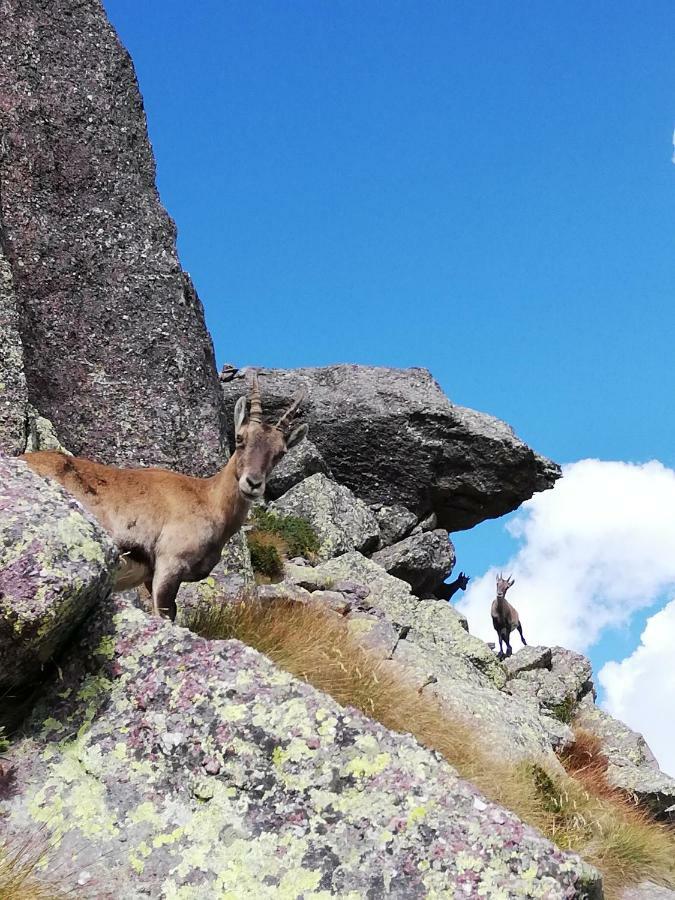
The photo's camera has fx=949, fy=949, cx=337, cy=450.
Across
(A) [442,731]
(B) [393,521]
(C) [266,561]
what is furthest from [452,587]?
(A) [442,731]

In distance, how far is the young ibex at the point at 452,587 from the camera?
27422mm

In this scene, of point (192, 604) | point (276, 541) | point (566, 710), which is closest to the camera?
point (192, 604)

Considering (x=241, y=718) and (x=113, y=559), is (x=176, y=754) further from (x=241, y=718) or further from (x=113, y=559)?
(x=113, y=559)

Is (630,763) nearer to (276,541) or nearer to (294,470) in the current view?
(276,541)

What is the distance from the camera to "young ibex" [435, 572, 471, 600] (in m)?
27.4

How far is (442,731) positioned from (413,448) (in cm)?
Answer: 1649

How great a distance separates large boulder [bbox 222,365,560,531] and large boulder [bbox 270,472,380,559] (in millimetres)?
2073

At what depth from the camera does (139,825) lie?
20.5ft

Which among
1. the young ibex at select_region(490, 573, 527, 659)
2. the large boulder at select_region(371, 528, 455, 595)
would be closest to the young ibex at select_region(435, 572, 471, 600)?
the large boulder at select_region(371, 528, 455, 595)

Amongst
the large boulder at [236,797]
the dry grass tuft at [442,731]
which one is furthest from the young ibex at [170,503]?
the large boulder at [236,797]

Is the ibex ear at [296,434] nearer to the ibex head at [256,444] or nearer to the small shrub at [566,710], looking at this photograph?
the ibex head at [256,444]

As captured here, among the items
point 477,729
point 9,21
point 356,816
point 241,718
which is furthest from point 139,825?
point 9,21

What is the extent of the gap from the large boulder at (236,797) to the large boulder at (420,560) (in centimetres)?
1782

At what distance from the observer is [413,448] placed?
27422 mm
